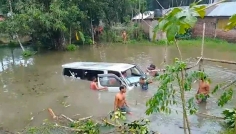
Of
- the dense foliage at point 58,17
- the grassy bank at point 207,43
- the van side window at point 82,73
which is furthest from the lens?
the grassy bank at point 207,43

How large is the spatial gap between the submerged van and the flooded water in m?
0.33

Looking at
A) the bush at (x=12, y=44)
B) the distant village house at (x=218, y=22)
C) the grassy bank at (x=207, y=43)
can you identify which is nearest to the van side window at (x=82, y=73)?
the grassy bank at (x=207, y=43)

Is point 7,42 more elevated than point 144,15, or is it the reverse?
point 144,15

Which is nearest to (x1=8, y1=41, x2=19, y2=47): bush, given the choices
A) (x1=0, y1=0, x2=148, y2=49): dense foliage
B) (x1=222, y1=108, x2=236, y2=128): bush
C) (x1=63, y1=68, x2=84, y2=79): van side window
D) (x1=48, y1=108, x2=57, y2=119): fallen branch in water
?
(x1=0, y1=0, x2=148, y2=49): dense foliage

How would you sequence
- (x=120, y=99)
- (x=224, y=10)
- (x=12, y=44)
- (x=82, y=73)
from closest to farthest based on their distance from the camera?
(x=120, y=99), (x=82, y=73), (x=224, y=10), (x=12, y=44)

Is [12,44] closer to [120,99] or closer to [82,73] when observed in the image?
[82,73]

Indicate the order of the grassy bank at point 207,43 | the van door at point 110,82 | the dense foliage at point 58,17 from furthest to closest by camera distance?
the grassy bank at point 207,43 → the dense foliage at point 58,17 → the van door at point 110,82

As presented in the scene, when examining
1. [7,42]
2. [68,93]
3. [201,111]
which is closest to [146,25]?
[7,42]

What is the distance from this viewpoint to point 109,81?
39.0 ft

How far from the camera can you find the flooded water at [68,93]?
9.50 m

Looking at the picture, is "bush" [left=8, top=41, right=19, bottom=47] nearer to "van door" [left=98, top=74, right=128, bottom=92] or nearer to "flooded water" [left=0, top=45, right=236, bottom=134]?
"flooded water" [left=0, top=45, right=236, bottom=134]

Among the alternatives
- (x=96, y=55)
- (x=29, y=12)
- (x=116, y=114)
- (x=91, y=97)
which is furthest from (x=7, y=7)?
(x=116, y=114)

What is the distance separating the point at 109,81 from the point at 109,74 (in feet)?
0.98

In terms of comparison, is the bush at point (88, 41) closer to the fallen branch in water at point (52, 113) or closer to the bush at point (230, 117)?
the fallen branch in water at point (52, 113)
